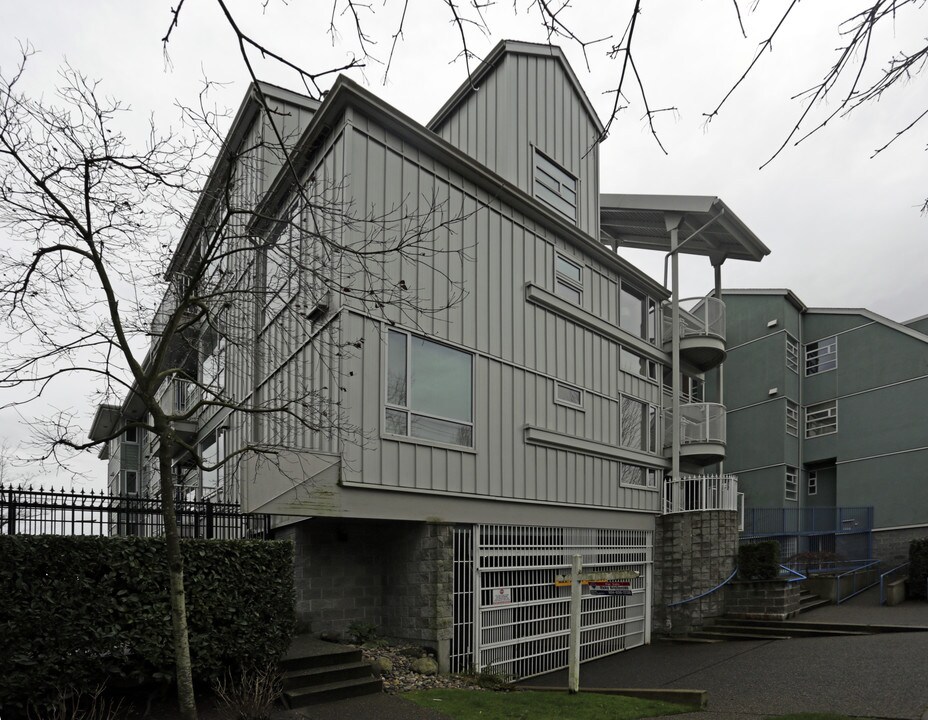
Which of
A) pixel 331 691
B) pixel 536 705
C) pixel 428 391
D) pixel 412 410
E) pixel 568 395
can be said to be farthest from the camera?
pixel 568 395

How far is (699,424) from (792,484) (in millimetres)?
10993

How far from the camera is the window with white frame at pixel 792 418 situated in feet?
93.9

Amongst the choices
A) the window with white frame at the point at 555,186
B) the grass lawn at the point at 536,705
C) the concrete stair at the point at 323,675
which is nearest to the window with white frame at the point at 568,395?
the window with white frame at the point at 555,186

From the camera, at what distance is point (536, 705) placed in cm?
977

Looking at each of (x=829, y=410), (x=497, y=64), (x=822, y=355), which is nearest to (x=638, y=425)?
(x=497, y=64)

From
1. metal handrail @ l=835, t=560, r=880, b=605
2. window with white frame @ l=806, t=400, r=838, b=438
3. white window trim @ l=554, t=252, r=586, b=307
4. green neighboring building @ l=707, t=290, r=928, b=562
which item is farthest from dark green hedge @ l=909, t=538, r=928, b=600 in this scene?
white window trim @ l=554, t=252, r=586, b=307

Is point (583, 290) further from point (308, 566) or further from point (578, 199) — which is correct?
point (308, 566)

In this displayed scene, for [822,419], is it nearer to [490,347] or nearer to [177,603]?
[490,347]

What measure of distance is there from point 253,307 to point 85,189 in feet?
25.8

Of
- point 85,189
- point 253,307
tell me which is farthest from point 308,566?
point 85,189

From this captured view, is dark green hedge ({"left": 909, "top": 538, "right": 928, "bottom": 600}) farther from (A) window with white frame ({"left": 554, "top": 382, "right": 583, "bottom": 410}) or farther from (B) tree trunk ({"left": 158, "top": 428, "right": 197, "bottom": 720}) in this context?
(B) tree trunk ({"left": 158, "top": 428, "right": 197, "bottom": 720})

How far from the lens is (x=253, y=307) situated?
A: 1453 cm

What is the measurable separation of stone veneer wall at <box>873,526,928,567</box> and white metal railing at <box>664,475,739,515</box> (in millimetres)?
9578

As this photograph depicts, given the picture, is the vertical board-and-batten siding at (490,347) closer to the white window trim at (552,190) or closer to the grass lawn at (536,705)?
the white window trim at (552,190)
